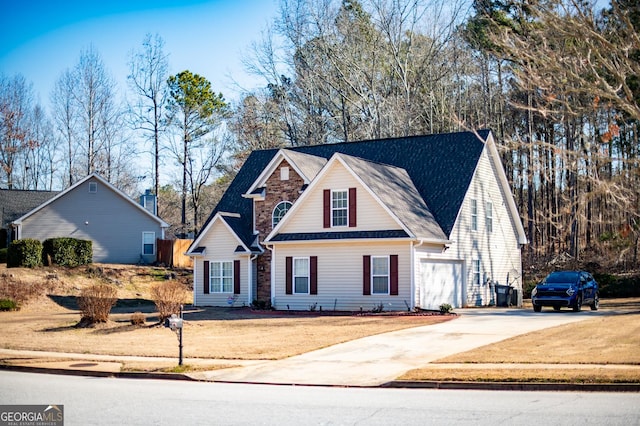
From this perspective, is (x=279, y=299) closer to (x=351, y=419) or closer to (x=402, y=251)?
(x=402, y=251)

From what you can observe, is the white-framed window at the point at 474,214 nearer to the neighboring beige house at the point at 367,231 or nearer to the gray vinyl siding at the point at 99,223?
the neighboring beige house at the point at 367,231

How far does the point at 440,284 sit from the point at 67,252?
24.1m

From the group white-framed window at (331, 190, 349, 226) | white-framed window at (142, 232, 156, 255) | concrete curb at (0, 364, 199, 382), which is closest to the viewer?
concrete curb at (0, 364, 199, 382)

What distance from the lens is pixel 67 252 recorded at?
46.0m

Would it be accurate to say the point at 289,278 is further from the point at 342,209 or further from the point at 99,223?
the point at 99,223

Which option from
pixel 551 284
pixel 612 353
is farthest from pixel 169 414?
pixel 551 284

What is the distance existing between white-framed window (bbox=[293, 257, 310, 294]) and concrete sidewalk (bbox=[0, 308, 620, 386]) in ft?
30.2

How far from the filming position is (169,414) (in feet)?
38.4

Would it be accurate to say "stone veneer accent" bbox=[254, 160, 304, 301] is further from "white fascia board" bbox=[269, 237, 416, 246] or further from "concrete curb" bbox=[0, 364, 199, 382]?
"concrete curb" bbox=[0, 364, 199, 382]

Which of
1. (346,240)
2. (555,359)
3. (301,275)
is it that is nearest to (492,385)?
(555,359)

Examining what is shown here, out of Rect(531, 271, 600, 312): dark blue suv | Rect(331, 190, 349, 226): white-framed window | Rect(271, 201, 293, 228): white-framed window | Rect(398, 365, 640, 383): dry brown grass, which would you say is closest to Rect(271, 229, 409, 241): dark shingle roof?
Rect(331, 190, 349, 226): white-framed window

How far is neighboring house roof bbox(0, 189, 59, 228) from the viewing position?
54969mm

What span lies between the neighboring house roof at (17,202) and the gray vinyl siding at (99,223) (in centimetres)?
554

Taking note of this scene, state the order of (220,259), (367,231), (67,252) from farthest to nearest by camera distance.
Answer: (67,252) → (220,259) → (367,231)
